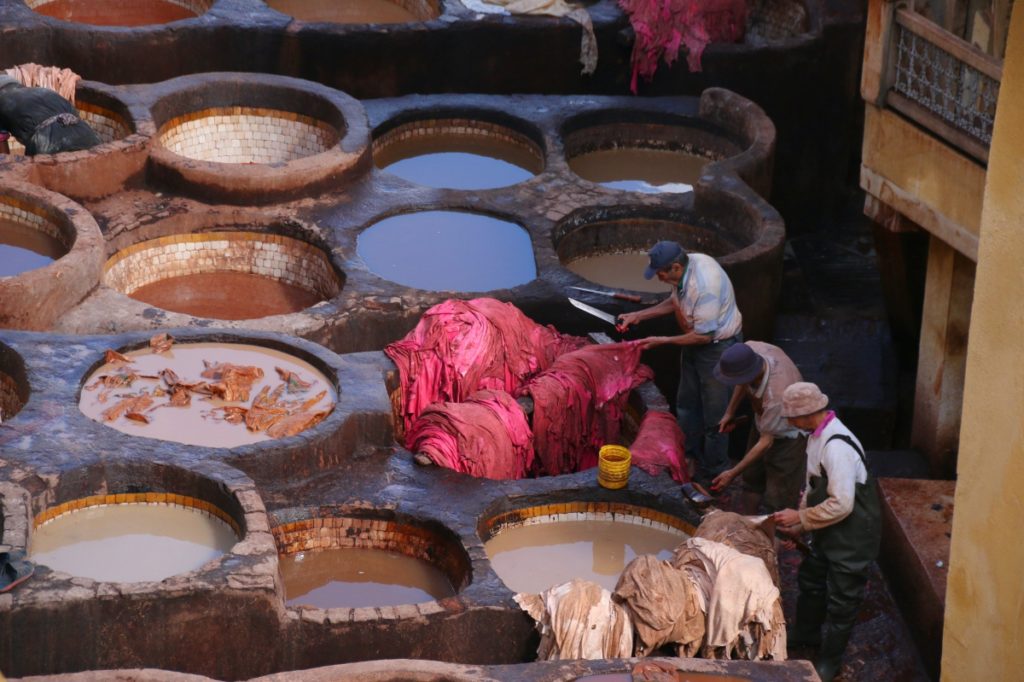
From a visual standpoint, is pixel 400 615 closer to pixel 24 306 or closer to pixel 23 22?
pixel 24 306

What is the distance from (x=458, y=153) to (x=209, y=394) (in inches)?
210

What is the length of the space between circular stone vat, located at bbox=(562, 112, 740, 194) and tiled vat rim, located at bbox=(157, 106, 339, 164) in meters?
2.24

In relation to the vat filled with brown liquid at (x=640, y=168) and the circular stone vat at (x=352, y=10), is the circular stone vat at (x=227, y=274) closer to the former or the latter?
the vat filled with brown liquid at (x=640, y=168)

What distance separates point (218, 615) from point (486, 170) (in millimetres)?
7008

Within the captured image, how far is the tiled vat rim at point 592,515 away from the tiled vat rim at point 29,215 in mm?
4204

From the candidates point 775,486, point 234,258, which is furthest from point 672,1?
point 775,486

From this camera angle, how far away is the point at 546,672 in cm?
726

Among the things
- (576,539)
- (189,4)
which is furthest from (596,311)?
(189,4)

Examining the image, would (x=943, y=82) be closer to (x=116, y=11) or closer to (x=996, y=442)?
(x=996, y=442)

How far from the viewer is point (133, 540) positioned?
8469mm

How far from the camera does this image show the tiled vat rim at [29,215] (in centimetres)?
1150

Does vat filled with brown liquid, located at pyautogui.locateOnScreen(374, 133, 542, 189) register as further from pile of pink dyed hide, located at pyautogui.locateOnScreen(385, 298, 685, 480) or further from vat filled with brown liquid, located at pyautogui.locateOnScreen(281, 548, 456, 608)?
vat filled with brown liquid, located at pyautogui.locateOnScreen(281, 548, 456, 608)

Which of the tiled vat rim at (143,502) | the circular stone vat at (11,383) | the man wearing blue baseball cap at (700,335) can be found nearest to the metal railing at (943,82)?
the man wearing blue baseball cap at (700,335)

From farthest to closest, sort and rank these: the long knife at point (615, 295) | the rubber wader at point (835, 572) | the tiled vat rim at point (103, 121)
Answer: the tiled vat rim at point (103, 121) → the long knife at point (615, 295) → the rubber wader at point (835, 572)
